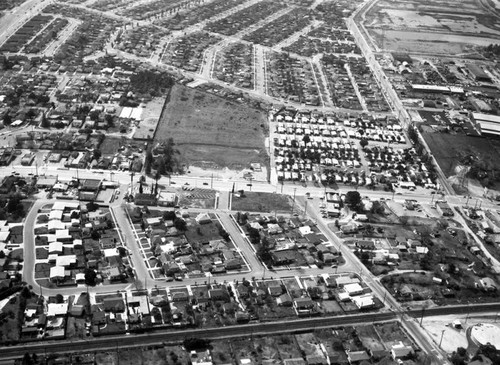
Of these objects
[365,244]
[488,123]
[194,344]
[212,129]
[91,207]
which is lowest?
[488,123]

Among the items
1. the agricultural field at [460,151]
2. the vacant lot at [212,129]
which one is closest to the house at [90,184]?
the vacant lot at [212,129]

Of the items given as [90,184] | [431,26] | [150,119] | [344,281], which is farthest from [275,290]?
[431,26]

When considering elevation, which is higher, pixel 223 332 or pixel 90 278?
pixel 90 278

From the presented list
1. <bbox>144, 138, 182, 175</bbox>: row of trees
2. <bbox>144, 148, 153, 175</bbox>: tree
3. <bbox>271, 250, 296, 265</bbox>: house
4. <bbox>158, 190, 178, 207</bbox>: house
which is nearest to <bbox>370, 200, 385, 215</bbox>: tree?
<bbox>271, 250, 296, 265</bbox>: house

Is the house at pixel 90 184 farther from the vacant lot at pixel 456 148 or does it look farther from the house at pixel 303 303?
the vacant lot at pixel 456 148

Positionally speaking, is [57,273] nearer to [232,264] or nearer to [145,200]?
[145,200]

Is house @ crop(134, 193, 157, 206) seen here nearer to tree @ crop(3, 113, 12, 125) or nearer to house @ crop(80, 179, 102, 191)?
house @ crop(80, 179, 102, 191)
